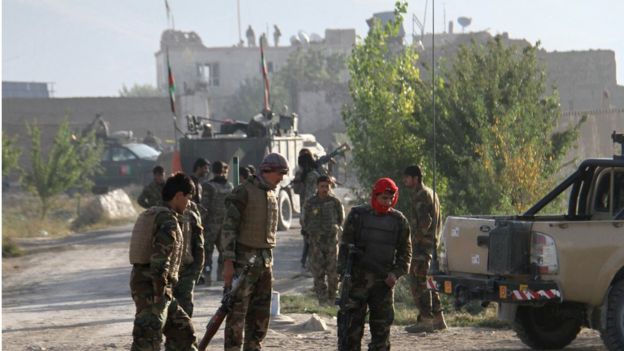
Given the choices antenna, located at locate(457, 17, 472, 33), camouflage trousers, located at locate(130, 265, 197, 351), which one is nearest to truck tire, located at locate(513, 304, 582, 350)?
camouflage trousers, located at locate(130, 265, 197, 351)

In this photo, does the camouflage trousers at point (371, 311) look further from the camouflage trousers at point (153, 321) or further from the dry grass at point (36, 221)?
the dry grass at point (36, 221)

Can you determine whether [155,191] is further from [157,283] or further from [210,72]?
[210,72]

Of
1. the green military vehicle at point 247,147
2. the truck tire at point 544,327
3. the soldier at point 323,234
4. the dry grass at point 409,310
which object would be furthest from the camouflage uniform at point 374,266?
the green military vehicle at point 247,147

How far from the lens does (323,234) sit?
56.3 feet

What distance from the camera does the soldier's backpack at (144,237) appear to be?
32.9 feet

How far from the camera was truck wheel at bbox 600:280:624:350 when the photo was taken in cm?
1161

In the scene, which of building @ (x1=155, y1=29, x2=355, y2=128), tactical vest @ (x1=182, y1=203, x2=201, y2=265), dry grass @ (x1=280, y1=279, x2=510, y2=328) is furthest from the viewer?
building @ (x1=155, y1=29, x2=355, y2=128)

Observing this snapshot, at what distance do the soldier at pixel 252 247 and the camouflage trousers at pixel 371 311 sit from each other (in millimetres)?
→ 671

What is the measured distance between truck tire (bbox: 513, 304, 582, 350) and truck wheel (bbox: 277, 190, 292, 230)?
16703mm

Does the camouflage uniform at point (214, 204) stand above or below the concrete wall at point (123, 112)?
above

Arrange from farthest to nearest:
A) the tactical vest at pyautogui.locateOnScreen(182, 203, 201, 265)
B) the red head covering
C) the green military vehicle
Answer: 1. the green military vehicle
2. the tactical vest at pyautogui.locateOnScreen(182, 203, 201, 265)
3. the red head covering

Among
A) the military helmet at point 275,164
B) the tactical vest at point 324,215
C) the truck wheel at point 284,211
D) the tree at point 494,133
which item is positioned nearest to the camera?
the military helmet at point 275,164

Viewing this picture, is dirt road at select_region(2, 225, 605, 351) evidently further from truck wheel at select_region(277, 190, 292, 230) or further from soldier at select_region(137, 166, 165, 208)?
soldier at select_region(137, 166, 165, 208)

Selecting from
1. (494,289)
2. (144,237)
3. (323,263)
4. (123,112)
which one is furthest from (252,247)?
(123,112)
